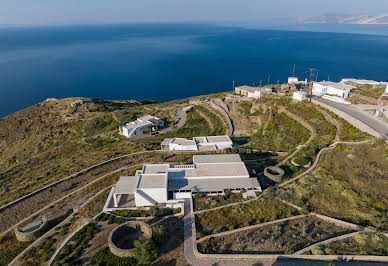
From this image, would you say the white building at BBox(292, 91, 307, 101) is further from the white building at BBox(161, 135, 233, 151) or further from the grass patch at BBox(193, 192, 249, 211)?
the grass patch at BBox(193, 192, 249, 211)

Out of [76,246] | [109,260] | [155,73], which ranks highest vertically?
[109,260]

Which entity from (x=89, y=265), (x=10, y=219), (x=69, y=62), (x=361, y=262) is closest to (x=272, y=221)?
(x=361, y=262)

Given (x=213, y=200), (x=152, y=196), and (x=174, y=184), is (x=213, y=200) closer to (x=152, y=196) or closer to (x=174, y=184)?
(x=174, y=184)

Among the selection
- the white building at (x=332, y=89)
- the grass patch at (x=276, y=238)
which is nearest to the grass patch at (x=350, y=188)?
the grass patch at (x=276, y=238)

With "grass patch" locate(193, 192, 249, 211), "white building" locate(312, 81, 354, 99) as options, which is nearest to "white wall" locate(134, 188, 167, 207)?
"grass patch" locate(193, 192, 249, 211)

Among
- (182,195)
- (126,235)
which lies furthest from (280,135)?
(126,235)

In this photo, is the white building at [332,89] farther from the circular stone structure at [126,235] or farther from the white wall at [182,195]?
the circular stone structure at [126,235]
